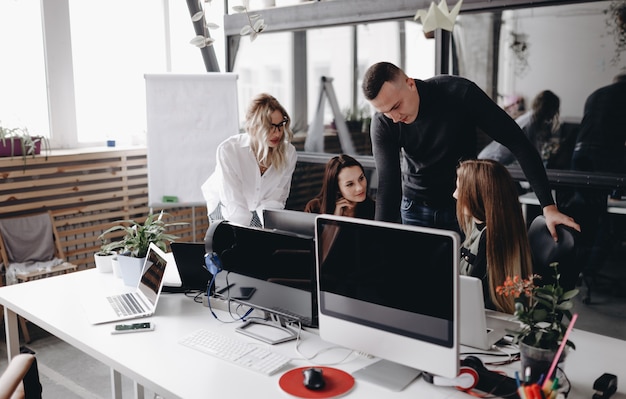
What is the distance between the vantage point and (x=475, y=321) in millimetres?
1840

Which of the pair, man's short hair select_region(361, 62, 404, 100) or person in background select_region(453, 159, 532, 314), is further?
man's short hair select_region(361, 62, 404, 100)

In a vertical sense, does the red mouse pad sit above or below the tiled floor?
above

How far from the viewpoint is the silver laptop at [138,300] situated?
225 cm

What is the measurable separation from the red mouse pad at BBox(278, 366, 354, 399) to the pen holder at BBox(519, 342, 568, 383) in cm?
47

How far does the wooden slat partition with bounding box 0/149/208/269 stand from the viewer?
414cm

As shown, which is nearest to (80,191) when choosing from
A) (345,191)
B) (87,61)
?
(87,61)

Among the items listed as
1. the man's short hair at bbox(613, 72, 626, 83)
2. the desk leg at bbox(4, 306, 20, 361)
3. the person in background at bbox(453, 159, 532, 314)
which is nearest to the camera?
the person in background at bbox(453, 159, 532, 314)

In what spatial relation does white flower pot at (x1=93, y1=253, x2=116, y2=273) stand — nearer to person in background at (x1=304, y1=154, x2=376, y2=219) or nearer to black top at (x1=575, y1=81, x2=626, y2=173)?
person in background at (x1=304, y1=154, x2=376, y2=219)

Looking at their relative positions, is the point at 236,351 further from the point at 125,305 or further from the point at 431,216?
the point at 431,216

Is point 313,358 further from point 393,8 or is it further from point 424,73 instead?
point 393,8

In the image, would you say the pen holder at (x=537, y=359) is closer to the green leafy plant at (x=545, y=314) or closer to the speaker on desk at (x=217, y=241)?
the green leafy plant at (x=545, y=314)

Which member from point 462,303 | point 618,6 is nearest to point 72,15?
point 618,6

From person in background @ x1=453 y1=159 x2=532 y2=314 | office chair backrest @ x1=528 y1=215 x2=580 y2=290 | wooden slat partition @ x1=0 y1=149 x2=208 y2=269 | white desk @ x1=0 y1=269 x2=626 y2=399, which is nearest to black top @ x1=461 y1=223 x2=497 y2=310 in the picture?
person in background @ x1=453 y1=159 x2=532 y2=314

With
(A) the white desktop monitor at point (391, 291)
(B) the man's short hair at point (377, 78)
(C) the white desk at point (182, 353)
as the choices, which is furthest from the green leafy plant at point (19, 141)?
(A) the white desktop monitor at point (391, 291)
